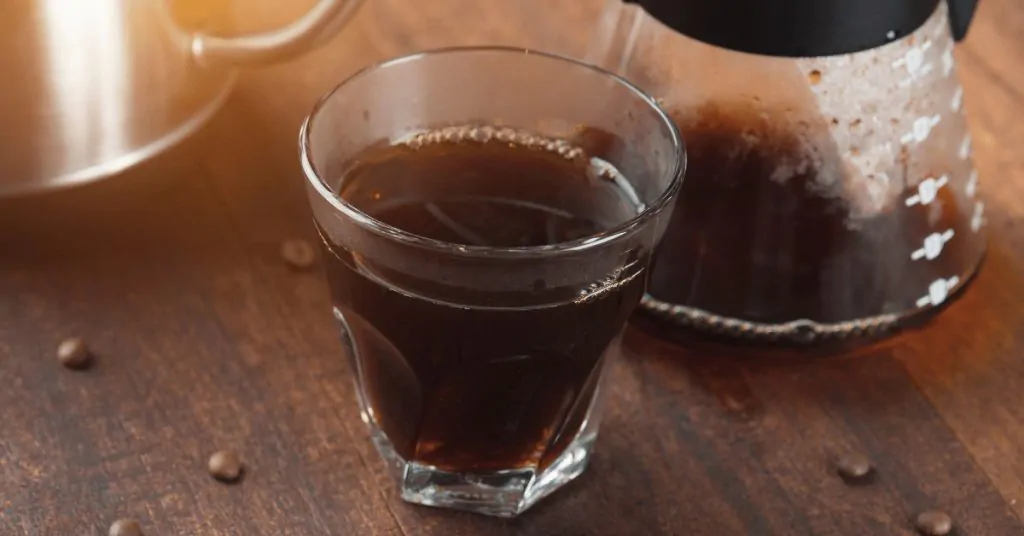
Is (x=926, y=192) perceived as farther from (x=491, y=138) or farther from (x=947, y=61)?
(x=491, y=138)

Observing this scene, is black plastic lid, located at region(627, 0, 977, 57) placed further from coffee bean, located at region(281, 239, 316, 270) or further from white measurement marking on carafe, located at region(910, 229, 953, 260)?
coffee bean, located at region(281, 239, 316, 270)

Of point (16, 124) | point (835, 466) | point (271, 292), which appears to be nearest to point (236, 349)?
point (271, 292)

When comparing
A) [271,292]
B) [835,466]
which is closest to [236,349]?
[271,292]

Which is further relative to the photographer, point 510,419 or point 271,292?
point 271,292

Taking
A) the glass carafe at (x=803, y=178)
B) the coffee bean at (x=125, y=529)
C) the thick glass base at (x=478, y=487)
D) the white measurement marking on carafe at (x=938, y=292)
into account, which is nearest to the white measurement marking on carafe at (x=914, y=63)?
the glass carafe at (x=803, y=178)

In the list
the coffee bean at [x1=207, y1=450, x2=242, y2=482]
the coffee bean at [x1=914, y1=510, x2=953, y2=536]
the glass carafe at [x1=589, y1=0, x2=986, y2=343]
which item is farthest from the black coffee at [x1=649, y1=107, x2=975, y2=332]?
the coffee bean at [x1=207, y1=450, x2=242, y2=482]

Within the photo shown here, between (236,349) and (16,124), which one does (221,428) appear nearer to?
(236,349)

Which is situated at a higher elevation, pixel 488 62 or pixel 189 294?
pixel 488 62
